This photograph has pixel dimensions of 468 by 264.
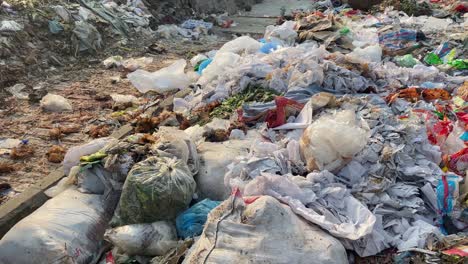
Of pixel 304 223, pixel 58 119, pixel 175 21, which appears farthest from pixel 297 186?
pixel 175 21

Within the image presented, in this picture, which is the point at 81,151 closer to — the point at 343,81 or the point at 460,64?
the point at 343,81

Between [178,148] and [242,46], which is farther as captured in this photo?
[242,46]

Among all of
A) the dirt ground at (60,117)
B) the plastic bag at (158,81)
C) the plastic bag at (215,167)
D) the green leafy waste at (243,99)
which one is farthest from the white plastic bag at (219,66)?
the plastic bag at (215,167)

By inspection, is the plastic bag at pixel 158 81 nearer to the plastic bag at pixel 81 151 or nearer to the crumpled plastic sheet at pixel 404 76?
the plastic bag at pixel 81 151

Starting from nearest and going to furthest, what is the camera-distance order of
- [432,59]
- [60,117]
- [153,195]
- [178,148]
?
1. [153,195]
2. [178,148]
3. [60,117]
4. [432,59]

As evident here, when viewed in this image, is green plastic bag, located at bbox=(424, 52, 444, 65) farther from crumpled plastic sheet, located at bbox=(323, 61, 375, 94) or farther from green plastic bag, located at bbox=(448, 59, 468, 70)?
crumpled plastic sheet, located at bbox=(323, 61, 375, 94)

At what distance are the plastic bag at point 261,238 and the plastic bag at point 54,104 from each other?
3.90 m

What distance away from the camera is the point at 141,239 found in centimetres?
307

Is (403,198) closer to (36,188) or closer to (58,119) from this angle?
(36,188)

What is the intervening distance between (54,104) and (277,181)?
13.0 feet

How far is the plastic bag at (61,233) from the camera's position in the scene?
299 cm

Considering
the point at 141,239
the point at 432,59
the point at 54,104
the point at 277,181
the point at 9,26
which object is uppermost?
the point at 9,26

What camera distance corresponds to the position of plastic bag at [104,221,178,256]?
3.06 metres

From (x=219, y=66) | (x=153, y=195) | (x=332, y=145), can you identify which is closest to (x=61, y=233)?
(x=153, y=195)
